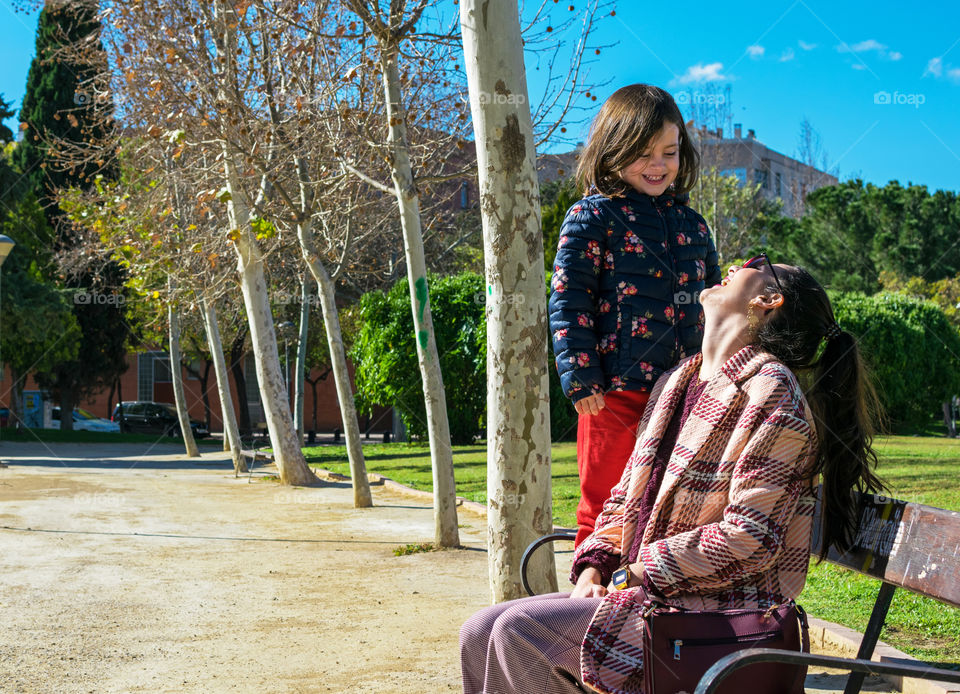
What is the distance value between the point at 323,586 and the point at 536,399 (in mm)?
3412

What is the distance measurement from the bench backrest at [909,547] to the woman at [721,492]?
0.07 m

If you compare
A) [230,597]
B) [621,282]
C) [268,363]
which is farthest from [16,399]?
[621,282]

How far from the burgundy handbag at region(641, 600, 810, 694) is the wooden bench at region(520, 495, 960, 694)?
0.62 ft

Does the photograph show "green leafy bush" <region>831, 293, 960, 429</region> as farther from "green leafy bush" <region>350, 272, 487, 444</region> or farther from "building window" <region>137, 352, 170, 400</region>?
"building window" <region>137, 352, 170, 400</region>

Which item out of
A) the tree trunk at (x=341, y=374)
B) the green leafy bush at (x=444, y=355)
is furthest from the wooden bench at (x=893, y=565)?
the green leafy bush at (x=444, y=355)

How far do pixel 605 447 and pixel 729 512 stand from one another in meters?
0.95

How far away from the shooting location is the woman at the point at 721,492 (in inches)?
99.4

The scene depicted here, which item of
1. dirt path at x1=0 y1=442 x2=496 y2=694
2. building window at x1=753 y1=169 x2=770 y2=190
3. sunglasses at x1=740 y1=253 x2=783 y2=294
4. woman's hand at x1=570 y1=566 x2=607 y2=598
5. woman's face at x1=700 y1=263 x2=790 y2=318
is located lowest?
dirt path at x1=0 y1=442 x2=496 y2=694

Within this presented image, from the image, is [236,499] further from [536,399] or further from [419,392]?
[536,399]

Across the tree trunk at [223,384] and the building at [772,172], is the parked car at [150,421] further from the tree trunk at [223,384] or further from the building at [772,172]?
the building at [772,172]

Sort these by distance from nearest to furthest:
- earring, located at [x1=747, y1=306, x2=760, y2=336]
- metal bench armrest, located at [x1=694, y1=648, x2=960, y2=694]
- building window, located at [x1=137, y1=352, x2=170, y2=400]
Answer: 1. metal bench armrest, located at [x1=694, y1=648, x2=960, y2=694]
2. earring, located at [x1=747, y1=306, x2=760, y2=336]
3. building window, located at [x1=137, y1=352, x2=170, y2=400]

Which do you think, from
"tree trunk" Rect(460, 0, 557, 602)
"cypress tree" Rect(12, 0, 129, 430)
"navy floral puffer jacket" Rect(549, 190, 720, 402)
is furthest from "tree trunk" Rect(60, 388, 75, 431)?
"navy floral puffer jacket" Rect(549, 190, 720, 402)

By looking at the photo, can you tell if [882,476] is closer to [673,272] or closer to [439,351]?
[673,272]

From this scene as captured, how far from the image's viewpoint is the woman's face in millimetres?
2898
